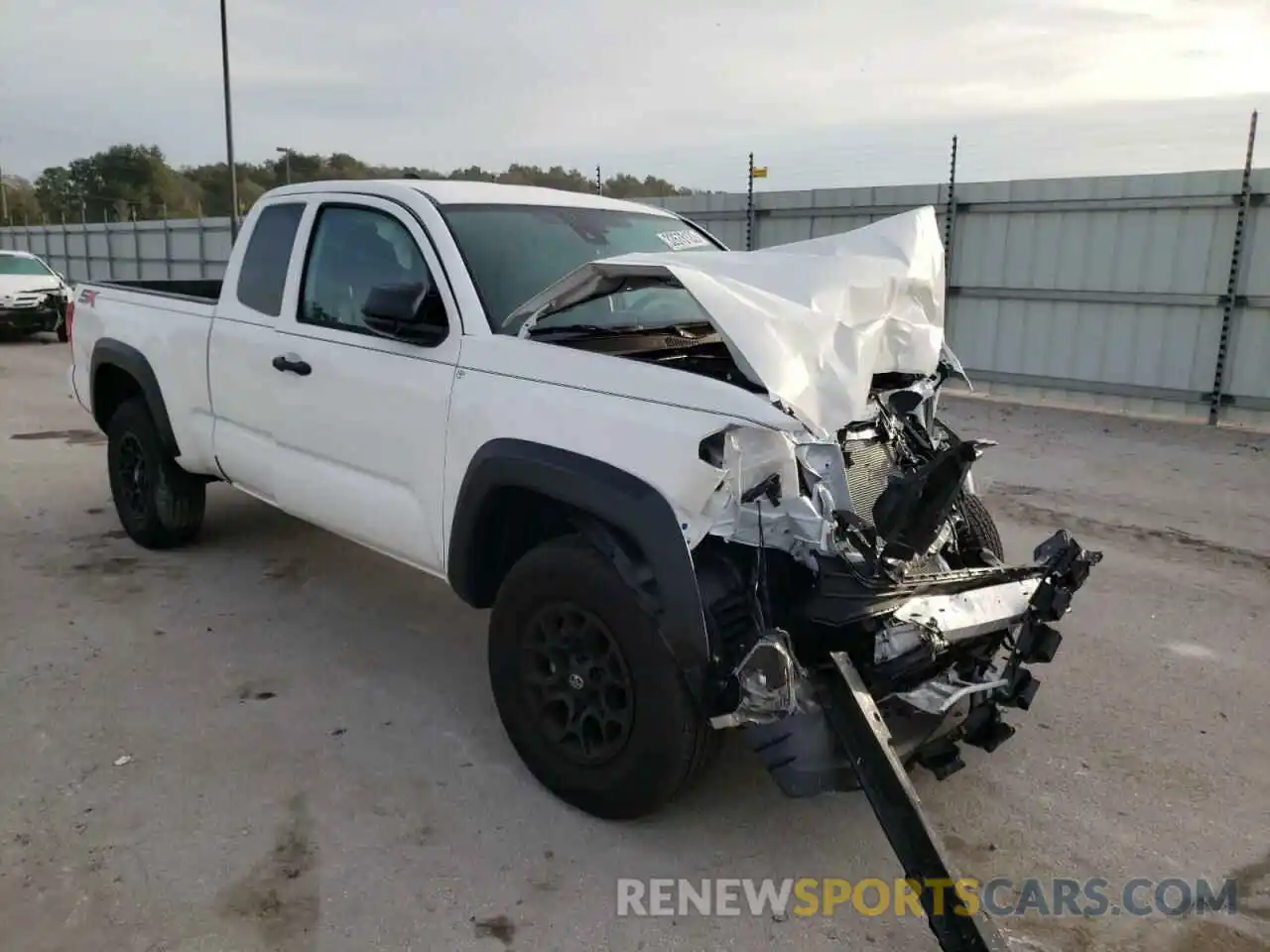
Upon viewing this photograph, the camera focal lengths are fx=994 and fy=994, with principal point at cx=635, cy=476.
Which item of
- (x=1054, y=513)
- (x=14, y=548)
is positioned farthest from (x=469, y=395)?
(x=1054, y=513)

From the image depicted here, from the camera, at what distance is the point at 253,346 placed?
4.68 meters

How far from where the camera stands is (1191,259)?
34.1 feet

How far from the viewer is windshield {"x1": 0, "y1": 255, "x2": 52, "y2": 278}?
17875 mm

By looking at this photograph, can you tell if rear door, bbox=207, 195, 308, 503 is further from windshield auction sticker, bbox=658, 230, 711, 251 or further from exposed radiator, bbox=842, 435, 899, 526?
exposed radiator, bbox=842, 435, 899, 526

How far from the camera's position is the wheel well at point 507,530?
3439 mm

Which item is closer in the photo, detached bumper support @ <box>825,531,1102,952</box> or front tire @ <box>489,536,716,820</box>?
detached bumper support @ <box>825,531,1102,952</box>

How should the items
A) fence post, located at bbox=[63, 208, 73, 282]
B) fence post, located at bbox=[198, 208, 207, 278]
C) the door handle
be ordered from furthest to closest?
fence post, located at bbox=[63, 208, 73, 282] → fence post, located at bbox=[198, 208, 207, 278] → the door handle

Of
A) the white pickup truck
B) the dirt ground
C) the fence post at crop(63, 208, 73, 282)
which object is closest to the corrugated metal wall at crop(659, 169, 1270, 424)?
the dirt ground

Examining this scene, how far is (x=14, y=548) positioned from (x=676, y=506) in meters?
5.05

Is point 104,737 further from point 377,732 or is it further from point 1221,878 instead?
point 1221,878

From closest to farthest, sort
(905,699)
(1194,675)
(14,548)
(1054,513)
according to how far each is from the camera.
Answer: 1. (905,699)
2. (1194,675)
3. (14,548)
4. (1054,513)

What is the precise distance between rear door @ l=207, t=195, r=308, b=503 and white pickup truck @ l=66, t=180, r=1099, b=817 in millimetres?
32

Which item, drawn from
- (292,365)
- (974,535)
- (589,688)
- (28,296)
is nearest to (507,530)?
(589,688)

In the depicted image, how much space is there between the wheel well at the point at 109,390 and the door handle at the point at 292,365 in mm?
1984
